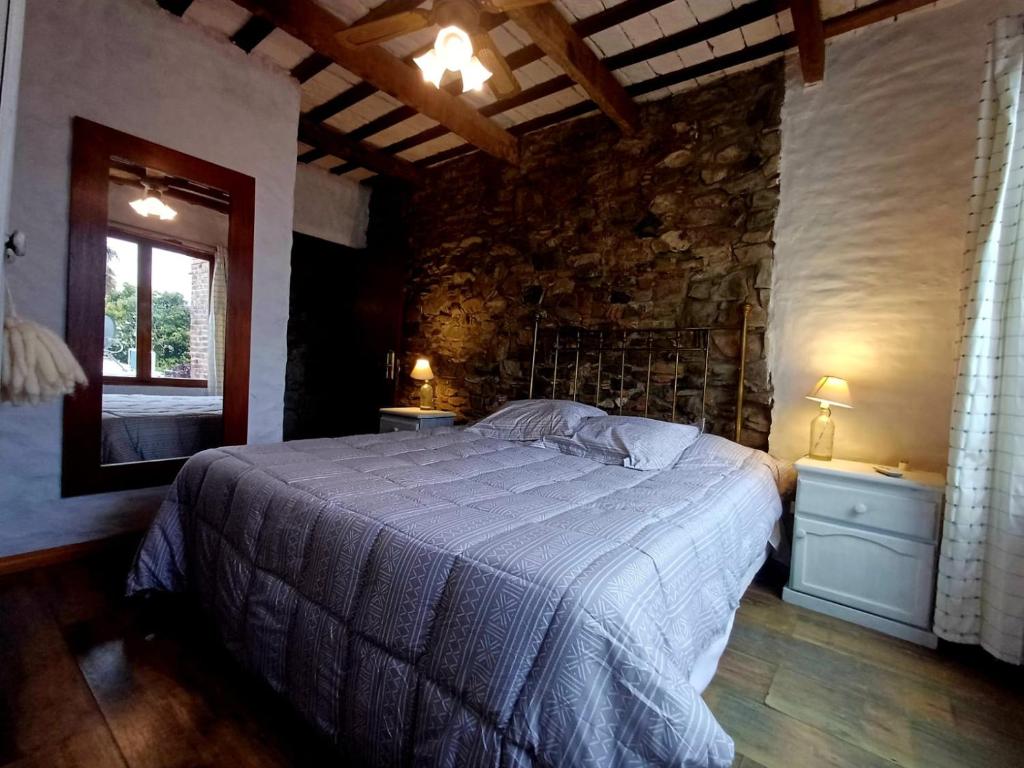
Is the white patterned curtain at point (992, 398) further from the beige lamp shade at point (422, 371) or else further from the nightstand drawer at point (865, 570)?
the beige lamp shade at point (422, 371)

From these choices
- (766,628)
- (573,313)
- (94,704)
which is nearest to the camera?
(94,704)

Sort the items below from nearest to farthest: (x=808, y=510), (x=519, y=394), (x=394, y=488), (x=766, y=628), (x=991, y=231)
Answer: (x=394, y=488), (x=991, y=231), (x=766, y=628), (x=808, y=510), (x=519, y=394)

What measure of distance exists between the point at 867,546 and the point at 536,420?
5.27ft

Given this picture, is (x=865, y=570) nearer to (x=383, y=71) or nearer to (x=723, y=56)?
(x=723, y=56)

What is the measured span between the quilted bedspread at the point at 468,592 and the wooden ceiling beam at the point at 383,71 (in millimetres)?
2065

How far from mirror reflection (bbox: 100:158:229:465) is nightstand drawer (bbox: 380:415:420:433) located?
1197mm

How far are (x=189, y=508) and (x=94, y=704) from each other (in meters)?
0.63

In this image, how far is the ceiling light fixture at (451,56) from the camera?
1692 mm

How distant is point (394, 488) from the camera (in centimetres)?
146

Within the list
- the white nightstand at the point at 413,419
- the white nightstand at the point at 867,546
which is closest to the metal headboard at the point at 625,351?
the white nightstand at the point at 867,546

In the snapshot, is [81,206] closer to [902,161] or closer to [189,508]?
[189,508]

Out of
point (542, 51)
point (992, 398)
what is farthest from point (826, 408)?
point (542, 51)

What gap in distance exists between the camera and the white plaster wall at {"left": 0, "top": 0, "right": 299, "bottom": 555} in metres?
2.16

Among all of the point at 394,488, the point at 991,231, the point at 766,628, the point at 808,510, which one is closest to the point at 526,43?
the point at 991,231
